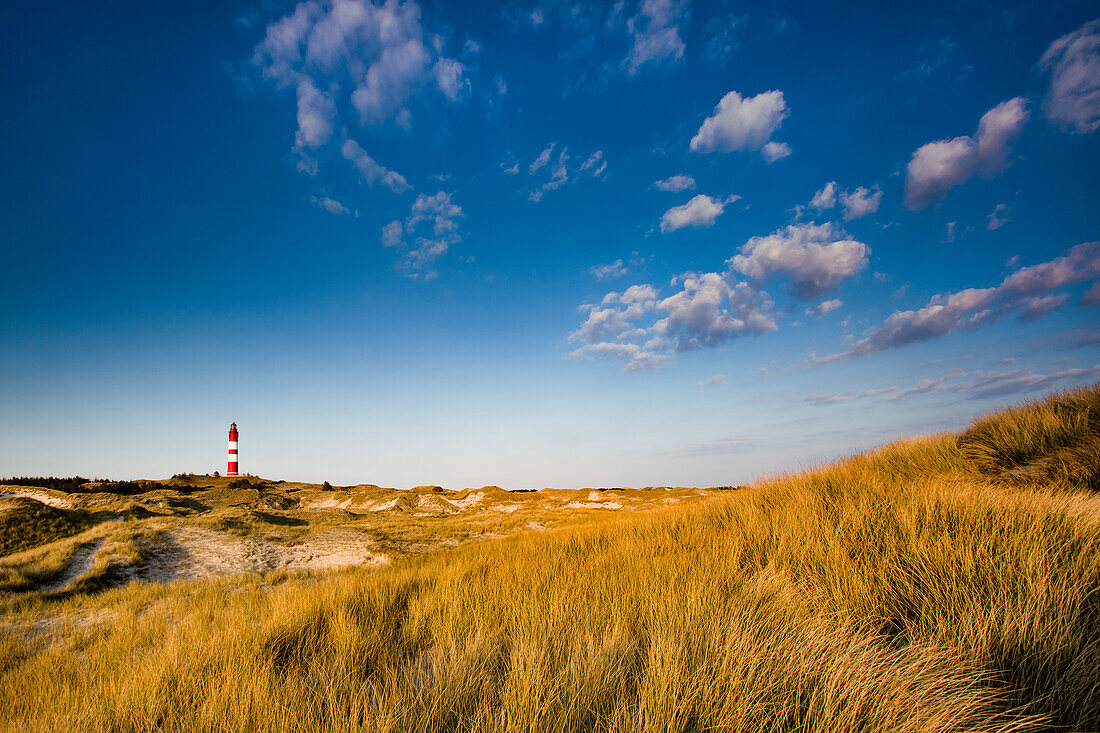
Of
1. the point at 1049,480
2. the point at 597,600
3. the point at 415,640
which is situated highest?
→ the point at 1049,480

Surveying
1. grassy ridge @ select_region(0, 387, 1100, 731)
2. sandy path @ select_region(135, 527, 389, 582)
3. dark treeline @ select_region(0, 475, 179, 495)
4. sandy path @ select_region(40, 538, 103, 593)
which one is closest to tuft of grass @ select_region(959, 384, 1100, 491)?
grassy ridge @ select_region(0, 387, 1100, 731)

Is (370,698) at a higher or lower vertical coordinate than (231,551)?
higher

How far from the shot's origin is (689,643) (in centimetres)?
234

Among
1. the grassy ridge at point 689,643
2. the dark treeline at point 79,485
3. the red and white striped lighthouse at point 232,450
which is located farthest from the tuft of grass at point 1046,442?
the red and white striped lighthouse at point 232,450

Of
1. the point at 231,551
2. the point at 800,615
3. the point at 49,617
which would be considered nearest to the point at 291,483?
the point at 231,551

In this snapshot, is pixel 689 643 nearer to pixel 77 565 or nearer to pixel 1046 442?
pixel 1046 442

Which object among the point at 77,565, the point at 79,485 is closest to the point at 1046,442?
the point at 77,565

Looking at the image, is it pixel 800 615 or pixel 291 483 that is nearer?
pixel 800 615

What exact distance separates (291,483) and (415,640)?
37.4 metres

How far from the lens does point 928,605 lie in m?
2.62

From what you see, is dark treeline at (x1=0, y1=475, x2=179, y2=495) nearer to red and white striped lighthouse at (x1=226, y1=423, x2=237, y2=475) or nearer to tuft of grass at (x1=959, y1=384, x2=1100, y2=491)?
red and white striped lighthouse at (x1=226, y1=423, x2=237, y2=475)

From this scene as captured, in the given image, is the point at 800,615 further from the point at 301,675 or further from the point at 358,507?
the point at 358,507

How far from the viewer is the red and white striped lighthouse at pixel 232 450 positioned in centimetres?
3995

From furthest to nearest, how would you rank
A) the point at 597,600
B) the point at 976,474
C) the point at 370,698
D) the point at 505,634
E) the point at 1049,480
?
1. the point at 976,474
2. the point at 1049,480
3. the point at 597,600
4. the point at 505,634
5. the point at 370,698
